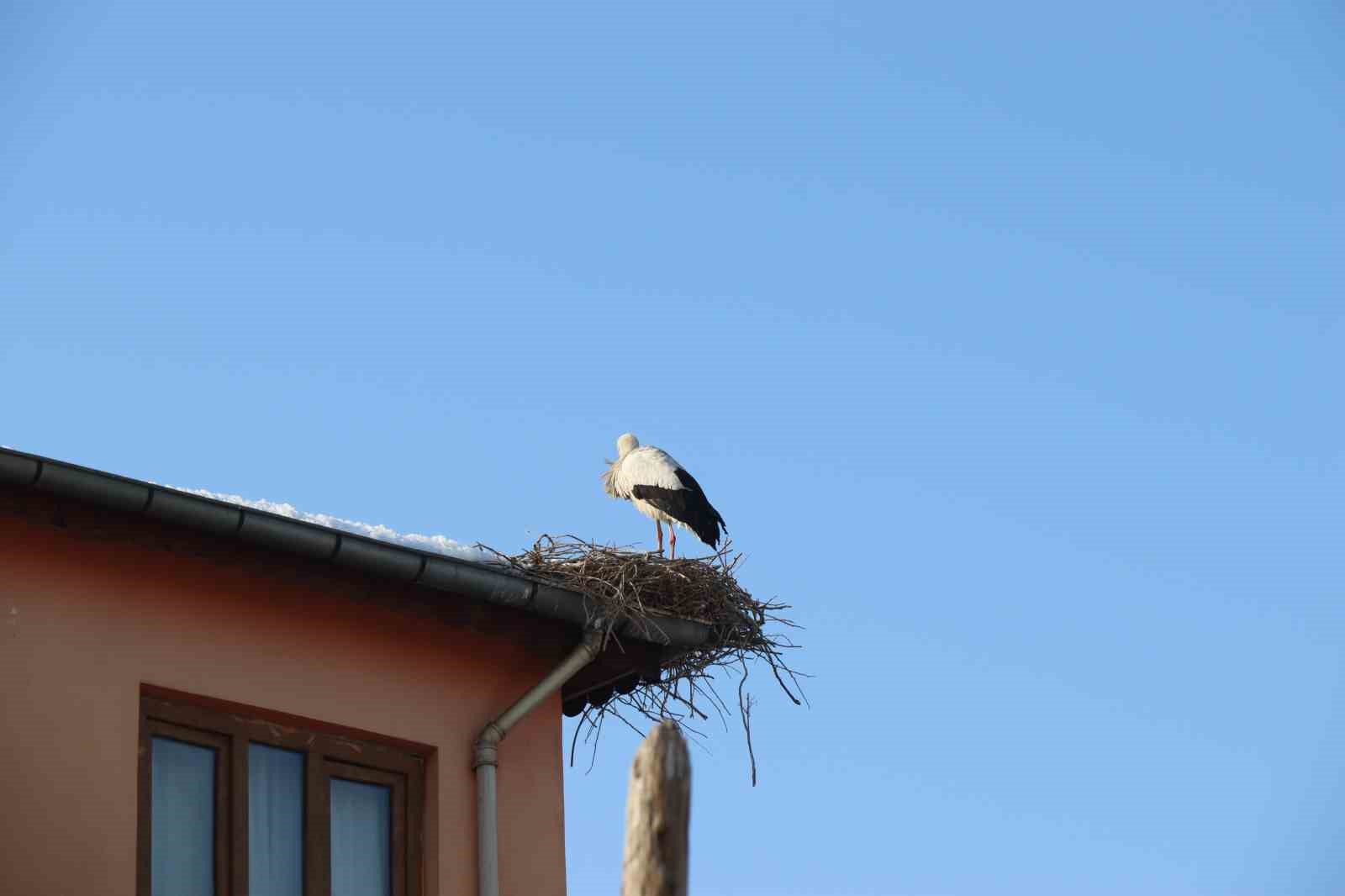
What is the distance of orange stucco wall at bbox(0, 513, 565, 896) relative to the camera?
7.65 m

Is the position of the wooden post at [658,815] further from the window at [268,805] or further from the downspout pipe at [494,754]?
the downspout pipe at [494,754]

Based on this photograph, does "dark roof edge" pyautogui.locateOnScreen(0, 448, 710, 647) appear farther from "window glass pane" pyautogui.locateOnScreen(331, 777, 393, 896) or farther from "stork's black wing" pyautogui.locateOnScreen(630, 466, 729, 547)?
"stork's black wing" pyautogui.locateOnScreen(630, 466, 729, 547)

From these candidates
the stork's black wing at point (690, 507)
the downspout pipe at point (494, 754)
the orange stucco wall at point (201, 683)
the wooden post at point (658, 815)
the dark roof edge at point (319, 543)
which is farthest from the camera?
the stork's black wing at point (690, 507)

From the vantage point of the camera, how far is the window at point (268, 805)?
7.98 meters

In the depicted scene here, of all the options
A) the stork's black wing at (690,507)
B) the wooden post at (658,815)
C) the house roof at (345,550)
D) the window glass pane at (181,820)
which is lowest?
the wooden post at (658,815)

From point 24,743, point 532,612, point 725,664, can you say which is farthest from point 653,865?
point 725,664

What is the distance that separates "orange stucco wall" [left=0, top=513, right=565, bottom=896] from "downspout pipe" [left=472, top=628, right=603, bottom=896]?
0.05 meters

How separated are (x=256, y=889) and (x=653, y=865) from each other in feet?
11.5

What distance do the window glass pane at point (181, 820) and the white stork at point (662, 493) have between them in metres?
5.92

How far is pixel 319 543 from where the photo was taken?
8.35m

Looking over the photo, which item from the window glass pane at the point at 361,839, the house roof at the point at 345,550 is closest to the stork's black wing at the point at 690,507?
the house roof at the point at 345,550

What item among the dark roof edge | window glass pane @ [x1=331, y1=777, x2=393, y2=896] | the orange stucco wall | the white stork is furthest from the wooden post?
the white stork

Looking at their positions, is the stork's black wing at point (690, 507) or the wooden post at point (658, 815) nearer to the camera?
the wooden post at point (658, 815)

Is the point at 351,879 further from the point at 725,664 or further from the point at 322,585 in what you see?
the point at 725,664
